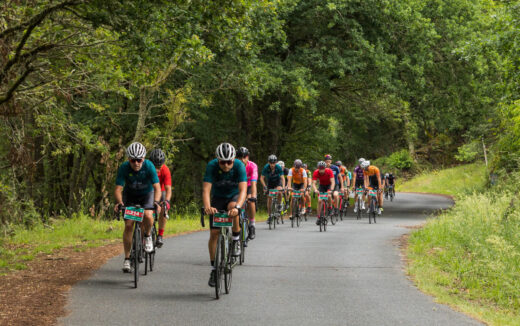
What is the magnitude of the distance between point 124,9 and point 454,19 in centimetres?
2095

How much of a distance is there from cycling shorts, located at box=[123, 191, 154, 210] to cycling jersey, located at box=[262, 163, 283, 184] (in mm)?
8670

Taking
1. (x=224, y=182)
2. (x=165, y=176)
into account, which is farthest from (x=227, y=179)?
(x=165, y=176)

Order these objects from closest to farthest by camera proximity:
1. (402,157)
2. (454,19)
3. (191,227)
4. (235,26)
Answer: (235,26), (191,227), (454,19), (402,157)

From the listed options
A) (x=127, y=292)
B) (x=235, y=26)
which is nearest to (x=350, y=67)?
(x=235, y=26)

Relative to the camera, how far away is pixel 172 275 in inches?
403

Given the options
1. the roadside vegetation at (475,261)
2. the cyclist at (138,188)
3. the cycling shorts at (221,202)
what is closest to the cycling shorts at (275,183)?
the roadside vegetation at (475,261)

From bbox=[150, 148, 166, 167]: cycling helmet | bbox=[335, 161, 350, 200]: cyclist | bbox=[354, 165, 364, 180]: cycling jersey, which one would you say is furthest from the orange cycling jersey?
bbox=[150, 148, 166, 167]: cycling helmet

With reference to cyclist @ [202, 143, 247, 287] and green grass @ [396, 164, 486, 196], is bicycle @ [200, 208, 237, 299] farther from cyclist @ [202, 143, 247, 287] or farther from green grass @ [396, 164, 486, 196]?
green grass @ [396, 164, 486, 196]

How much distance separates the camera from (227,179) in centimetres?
906

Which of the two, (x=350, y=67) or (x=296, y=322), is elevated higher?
(x=350, y=67)

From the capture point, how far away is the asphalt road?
725cm

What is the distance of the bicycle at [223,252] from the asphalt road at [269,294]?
22cm

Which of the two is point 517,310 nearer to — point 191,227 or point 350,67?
point 191,227

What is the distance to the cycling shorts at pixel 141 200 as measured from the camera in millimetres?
9829
